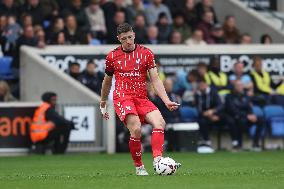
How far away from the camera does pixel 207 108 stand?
25.2m

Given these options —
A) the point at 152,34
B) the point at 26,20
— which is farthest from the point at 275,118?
the point at 26,20

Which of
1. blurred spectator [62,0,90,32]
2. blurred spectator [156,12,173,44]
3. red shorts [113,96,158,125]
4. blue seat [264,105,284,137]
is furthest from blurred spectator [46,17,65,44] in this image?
red shorts [113,96,158,125]

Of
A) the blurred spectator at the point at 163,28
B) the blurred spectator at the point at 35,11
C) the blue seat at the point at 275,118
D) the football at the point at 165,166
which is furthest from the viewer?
the blurred spectator at the point at 163,28

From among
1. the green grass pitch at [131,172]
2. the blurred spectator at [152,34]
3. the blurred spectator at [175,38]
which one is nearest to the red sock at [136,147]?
the green grass pitch at [131,172]

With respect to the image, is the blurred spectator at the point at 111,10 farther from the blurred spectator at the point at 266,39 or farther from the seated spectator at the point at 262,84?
the blurred spectator at the point at 266,39

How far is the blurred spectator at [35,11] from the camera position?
2611 cm

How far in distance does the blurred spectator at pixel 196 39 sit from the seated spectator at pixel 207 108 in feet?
6.39

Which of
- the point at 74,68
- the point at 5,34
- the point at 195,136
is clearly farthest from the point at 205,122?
the point at 5,34

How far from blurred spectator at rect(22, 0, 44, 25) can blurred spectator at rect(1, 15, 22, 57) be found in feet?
3.00

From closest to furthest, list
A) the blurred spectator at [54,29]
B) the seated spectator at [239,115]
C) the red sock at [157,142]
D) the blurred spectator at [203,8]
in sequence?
the red sock at [157,142]
the seated spectator at [239,115]
the blurred spectator at [54,29]
the blurred spectator at [203,8]

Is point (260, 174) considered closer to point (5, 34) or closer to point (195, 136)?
point (195, 136)

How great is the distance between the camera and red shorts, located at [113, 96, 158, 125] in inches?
568

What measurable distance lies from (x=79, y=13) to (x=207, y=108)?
4.13 metres

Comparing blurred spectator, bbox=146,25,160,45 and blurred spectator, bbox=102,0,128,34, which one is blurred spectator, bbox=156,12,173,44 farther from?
blurred spectator, bbox=102,0,128,34
